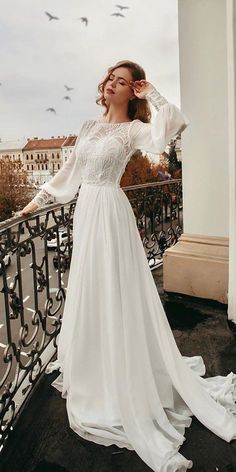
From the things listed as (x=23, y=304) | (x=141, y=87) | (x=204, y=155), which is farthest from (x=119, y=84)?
(x=204, y=155)

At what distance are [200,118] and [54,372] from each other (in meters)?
2.18

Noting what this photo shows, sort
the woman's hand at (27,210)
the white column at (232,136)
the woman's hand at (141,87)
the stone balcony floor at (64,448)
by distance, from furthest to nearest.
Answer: the white column at (232,136)
the woman's hand at (27,210)
the woman's hand at (141,87)
the stone balcony floor at (64,448)

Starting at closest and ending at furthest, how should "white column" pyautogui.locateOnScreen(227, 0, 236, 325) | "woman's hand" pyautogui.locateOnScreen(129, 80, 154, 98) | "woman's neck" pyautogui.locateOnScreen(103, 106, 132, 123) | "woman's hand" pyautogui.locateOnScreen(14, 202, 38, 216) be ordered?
1. "woman's hand" pyautogui.locateOnScreen(129, 80, 154, 98)
2. "woman's neck" pyautogui.locateOnScreen(103, 106, 132, 123)
3. "woman's hand" pyautogui.locateOnScreen(14, 202, 38, 216)
4. "white column" pyautogui.locateOnScreen(227, 0, 236, 325)

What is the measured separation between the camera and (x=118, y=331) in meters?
1.71

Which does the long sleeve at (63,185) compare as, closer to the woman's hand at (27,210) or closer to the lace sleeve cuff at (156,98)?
the woman's hand at (27,210)

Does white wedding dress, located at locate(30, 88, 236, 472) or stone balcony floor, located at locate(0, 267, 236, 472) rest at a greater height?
white wedding dress, located at locate(30, 88, 236, 472)

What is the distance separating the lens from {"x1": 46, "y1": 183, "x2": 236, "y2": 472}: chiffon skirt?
65.9 inches

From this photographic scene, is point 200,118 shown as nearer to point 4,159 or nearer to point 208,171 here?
point 208,171

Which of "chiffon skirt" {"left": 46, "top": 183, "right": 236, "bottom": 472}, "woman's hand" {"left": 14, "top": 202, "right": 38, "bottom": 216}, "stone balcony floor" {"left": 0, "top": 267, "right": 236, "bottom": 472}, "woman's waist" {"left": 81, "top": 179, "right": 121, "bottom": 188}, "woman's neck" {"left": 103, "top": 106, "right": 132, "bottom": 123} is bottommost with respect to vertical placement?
"stone balcony floor" {"left": 0, "top": 267, "right": 236, "bottom": 472}

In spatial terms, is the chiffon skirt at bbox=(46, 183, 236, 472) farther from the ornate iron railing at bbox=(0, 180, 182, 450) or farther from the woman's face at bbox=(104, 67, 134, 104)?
the woman's face at bbox=(104, 67, 134, 104)

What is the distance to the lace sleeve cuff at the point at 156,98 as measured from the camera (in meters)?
1.60

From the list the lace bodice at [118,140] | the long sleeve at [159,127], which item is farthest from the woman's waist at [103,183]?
the long sleeve at [159,127]

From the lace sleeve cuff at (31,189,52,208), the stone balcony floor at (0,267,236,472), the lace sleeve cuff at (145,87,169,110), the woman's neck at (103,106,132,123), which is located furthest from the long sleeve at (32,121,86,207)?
the stone balcony floor at (0,267,236,472)

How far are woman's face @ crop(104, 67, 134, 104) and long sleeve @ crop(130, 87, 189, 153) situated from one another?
134 mm
